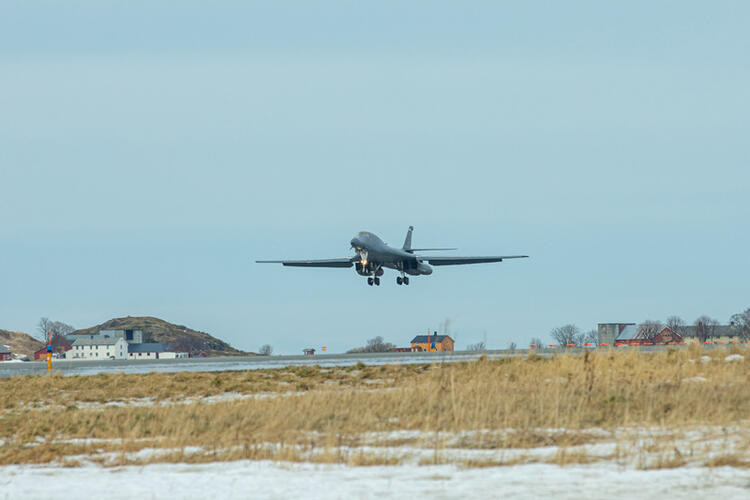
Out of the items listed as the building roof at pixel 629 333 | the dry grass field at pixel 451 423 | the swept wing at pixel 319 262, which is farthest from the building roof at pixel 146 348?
the dry grass field at pixel 451 423

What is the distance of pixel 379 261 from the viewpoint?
64500 mm

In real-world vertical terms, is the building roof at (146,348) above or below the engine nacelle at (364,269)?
below

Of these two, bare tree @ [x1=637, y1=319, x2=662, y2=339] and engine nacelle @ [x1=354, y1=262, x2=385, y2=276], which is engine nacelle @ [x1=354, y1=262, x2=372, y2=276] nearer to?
engine nacelle @ [x1=354, y1=262, x2=385, y2=276]

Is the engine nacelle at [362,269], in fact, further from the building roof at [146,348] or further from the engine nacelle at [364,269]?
the building roof at [146,348]

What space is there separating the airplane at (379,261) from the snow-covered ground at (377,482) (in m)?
50.0

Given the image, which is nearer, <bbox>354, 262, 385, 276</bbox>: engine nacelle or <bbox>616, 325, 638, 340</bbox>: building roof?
<bbox>354, 262, 385, 276</bbox>: engine nacelle

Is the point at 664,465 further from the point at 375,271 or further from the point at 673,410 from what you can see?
the point at 375,271

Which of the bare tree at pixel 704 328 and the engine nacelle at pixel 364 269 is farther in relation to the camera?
the bare tree at pixel 704 328

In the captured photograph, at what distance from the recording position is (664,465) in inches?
418

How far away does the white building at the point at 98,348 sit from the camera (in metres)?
182

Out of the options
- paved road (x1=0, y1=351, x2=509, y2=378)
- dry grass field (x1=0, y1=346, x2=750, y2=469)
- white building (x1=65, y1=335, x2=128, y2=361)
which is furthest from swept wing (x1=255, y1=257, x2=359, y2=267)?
white building (x1=65, y1=335, x2=128, y2=361)

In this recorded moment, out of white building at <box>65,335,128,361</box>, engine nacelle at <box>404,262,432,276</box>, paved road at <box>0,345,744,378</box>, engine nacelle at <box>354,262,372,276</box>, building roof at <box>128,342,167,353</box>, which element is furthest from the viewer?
building roof at <box>128,342,167,353</box>

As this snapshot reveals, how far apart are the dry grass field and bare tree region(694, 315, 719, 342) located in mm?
115932

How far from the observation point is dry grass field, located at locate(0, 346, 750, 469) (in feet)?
38.8
